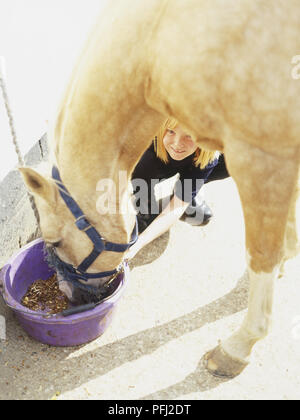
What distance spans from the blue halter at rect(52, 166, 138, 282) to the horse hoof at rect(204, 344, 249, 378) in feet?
2.30

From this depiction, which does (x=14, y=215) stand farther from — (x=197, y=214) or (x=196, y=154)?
(x=197, y=214)

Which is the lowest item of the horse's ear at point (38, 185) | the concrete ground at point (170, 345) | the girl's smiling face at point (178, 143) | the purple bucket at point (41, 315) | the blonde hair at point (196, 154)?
the concrete ground at point (170, 345)

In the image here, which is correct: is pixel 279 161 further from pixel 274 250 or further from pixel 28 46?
pixel 28 46

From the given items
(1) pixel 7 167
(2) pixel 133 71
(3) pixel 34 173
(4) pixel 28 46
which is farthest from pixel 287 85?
(4) pixel 28 46

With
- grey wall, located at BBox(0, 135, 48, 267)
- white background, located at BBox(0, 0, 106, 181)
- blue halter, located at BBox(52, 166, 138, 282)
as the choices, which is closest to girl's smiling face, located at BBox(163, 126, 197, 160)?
blue halter, located at BBox(52, 166, 138, 282)

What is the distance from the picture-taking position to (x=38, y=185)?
5.41 ft

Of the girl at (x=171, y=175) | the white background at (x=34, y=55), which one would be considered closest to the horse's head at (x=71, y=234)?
the girl at (x=171, y=175)

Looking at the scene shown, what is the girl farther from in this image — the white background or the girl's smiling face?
the white background

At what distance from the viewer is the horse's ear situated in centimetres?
158

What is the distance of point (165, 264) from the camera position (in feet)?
9.61

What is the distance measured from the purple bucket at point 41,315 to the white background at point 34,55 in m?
0.59

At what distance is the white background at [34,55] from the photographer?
2.71 meters

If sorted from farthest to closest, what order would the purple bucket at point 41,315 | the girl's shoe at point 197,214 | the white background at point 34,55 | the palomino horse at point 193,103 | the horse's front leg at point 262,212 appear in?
the girl's shoe at point 197,214
the white background at point 34,55
the purple bucket at point 41,315
the horse's front leg at point 262,212
the palomino horse at point 193,103

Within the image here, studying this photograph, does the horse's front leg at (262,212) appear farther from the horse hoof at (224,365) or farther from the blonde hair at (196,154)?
the blonde hair at (196,154)
